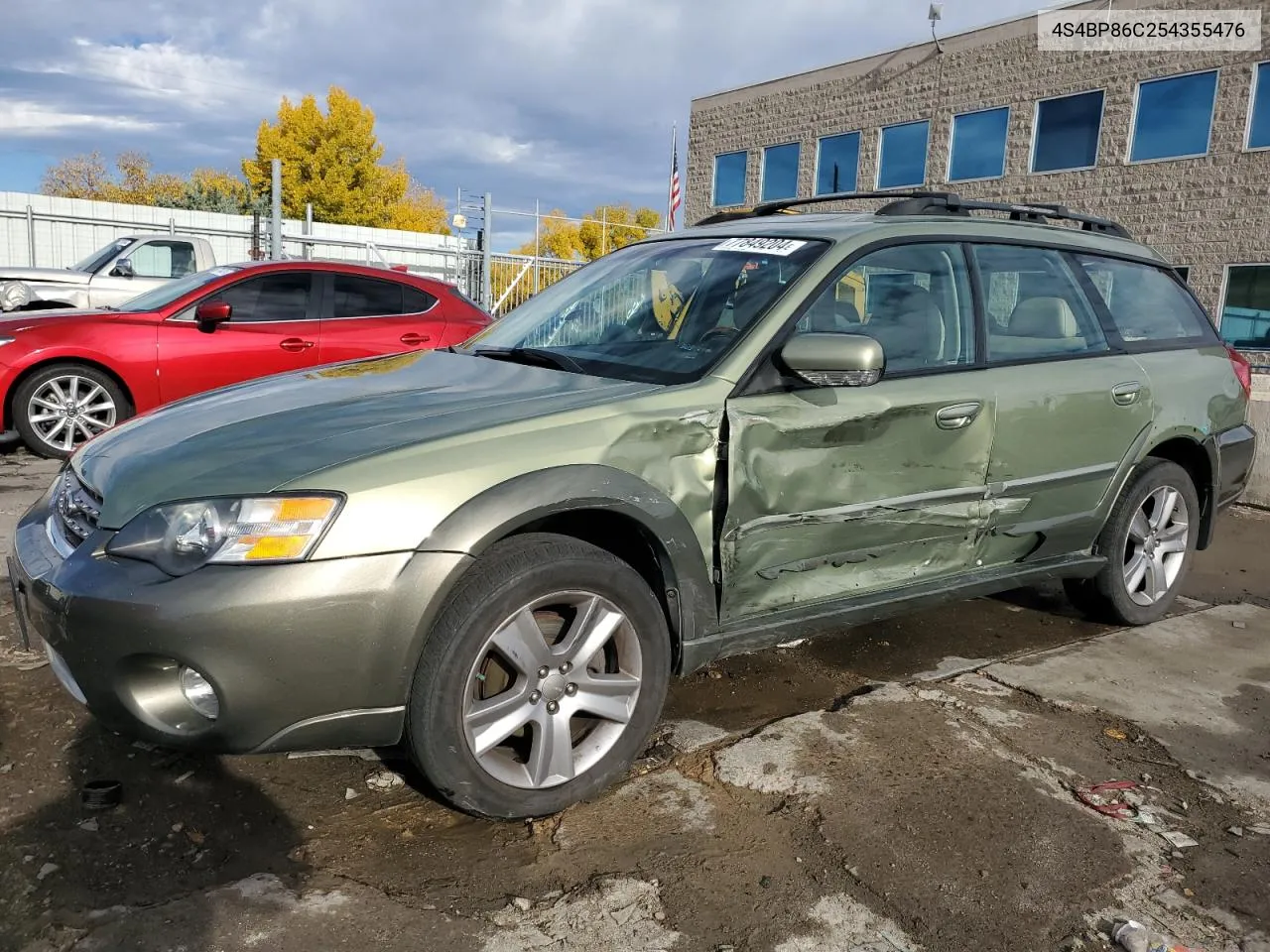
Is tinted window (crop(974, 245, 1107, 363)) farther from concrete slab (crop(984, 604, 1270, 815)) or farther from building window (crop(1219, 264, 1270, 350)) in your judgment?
building window (crop(1219, 264, 1270, 350))

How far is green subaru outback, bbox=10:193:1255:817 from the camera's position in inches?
87.0

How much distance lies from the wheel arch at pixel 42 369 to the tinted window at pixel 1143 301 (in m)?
6.50

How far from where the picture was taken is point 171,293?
750cm

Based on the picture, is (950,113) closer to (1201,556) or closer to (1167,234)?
(1167,234)

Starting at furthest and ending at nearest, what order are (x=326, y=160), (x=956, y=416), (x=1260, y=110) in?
(x=326, y=160)
(x=1260, y=110)
(x=956, y=416)

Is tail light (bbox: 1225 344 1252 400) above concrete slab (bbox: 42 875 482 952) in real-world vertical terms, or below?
above

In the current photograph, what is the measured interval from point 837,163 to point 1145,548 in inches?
707

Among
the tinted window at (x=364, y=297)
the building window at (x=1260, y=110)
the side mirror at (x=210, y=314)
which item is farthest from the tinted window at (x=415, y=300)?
the building window at (x=1260, y=110)

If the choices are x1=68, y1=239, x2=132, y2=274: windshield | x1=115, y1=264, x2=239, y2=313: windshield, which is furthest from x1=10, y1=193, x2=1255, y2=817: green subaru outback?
x1=68, y1=239, x2=132, y2=274: windshield

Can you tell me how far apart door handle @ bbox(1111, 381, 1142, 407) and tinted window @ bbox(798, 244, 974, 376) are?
0.81 metres

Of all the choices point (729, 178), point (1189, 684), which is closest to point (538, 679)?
point (1189, 684)

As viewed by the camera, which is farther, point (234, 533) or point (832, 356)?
point (832, 356)

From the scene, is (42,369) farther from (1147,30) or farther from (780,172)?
(780,172)

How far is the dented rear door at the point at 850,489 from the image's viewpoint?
284 centimetres
